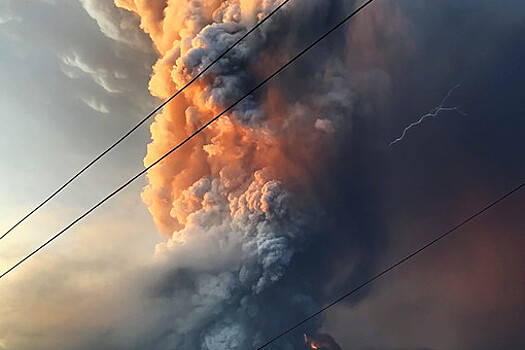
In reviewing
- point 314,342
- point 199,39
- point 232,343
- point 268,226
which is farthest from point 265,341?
point 199,39

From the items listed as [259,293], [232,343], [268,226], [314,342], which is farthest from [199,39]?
[314,342]


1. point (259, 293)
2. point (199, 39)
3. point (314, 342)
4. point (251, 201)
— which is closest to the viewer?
point (199, 39)

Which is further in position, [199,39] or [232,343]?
[232,343]

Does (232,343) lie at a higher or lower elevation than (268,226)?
lower

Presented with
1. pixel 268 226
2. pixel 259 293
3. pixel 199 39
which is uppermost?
pixel 199 39

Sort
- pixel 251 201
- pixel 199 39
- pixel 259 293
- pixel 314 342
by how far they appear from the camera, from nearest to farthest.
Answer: pixel 199 39 → pixel 251 201 → pixel 259 293 → pixel 314 342

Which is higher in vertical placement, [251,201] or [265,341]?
[251,201]

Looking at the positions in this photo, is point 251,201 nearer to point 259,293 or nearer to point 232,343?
point 259,293

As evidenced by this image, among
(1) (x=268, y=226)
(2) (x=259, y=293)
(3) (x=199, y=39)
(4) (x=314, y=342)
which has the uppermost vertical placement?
(3) (x=199, y=39)

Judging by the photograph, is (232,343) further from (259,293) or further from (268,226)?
(268,226)
